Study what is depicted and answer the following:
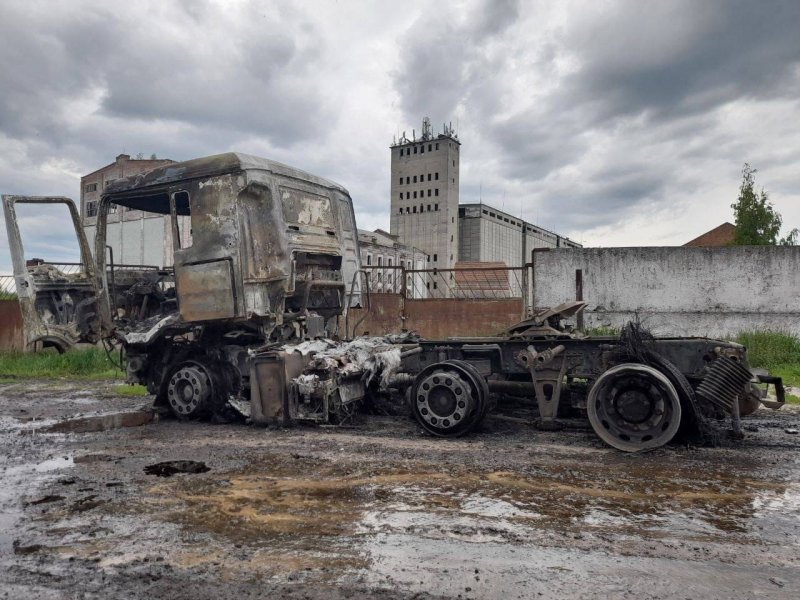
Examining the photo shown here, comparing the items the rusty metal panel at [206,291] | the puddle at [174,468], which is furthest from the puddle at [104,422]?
the puddle at [174,468]

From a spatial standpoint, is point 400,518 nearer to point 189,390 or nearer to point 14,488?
point 14,488

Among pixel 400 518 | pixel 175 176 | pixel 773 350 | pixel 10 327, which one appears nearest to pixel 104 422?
pixel 175 176

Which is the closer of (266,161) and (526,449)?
(526,449)

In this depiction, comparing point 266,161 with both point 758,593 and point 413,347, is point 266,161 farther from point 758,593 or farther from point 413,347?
point 758,593

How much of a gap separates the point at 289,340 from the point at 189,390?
55.1 inches

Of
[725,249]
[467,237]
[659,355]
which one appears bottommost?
[659,355]

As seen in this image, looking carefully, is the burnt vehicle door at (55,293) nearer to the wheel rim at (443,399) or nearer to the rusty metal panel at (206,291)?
the rusty metal panel at (206,291)

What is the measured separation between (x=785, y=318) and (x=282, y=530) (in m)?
12.0

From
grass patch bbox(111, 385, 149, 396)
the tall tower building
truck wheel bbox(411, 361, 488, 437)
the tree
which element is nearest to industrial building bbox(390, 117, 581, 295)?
the tall tower building

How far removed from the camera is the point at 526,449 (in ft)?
19.7

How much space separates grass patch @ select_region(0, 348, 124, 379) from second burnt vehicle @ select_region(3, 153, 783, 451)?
18.2ft

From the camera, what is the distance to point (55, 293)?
7.82 meters

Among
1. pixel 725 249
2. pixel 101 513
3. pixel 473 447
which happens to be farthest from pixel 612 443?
pixel 725 249

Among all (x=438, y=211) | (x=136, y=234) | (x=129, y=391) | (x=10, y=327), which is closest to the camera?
(x=129, y=391)
